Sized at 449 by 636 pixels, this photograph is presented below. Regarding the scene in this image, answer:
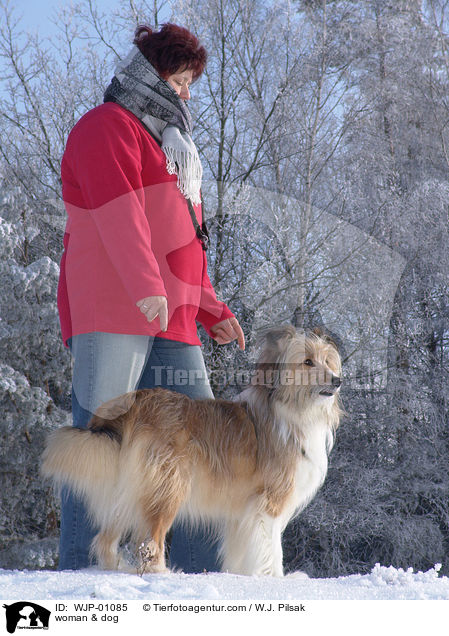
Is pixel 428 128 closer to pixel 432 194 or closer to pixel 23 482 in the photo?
pixel 432 194

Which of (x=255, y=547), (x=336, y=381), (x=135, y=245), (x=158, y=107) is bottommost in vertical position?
(x=255, y=547)

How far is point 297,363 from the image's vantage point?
10.1 feet

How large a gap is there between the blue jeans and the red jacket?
53 millimetres

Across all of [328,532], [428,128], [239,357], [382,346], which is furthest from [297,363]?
[428,128]

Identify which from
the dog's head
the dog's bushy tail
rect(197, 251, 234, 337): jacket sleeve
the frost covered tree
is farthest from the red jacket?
the frost covered tree

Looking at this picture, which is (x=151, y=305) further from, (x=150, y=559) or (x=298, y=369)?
(x=298, y=369)

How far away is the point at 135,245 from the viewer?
2279mm

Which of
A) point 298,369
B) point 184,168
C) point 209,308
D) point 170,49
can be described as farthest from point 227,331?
point 170,49

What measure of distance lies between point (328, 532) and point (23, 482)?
167 inches

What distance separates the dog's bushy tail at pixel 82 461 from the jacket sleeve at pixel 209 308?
2.76ft
